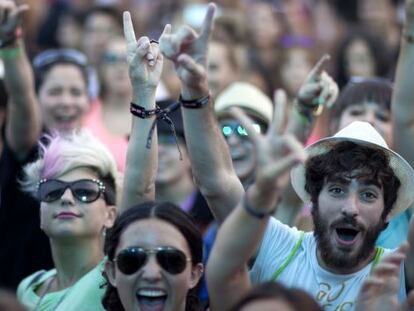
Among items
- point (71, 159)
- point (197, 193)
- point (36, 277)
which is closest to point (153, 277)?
point (71, 159)

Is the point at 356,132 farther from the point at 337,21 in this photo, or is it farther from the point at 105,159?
the point at 337,21

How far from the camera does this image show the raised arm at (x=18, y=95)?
674 cm

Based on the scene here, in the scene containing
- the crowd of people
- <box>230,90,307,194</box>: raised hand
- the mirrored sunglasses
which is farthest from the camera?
the mirrored sunglasses

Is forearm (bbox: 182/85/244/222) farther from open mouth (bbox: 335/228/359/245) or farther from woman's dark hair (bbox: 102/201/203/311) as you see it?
open mouth (bbox: 335/228/359/245)

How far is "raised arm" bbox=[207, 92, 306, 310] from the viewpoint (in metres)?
4.29

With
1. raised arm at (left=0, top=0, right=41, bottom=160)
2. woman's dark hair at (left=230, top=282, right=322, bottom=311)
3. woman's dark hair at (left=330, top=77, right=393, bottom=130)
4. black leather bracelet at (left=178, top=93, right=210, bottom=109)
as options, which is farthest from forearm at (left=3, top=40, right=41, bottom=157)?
woman's dark hair at (left=230, top=282, right=322, bottom=311)

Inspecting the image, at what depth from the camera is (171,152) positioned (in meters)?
7.67

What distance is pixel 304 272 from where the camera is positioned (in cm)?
514

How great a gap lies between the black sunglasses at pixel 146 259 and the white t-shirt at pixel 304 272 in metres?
0.34

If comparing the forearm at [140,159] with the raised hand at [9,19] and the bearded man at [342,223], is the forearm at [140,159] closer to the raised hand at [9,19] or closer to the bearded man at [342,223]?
the bearded man at [342,223]

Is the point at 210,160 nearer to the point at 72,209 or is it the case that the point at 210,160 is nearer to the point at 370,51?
the point at 72,209

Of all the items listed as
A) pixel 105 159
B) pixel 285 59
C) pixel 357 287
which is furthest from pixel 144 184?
pixel 285 59

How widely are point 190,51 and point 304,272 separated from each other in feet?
3.02

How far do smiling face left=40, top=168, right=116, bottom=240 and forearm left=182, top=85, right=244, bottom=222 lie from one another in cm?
89
